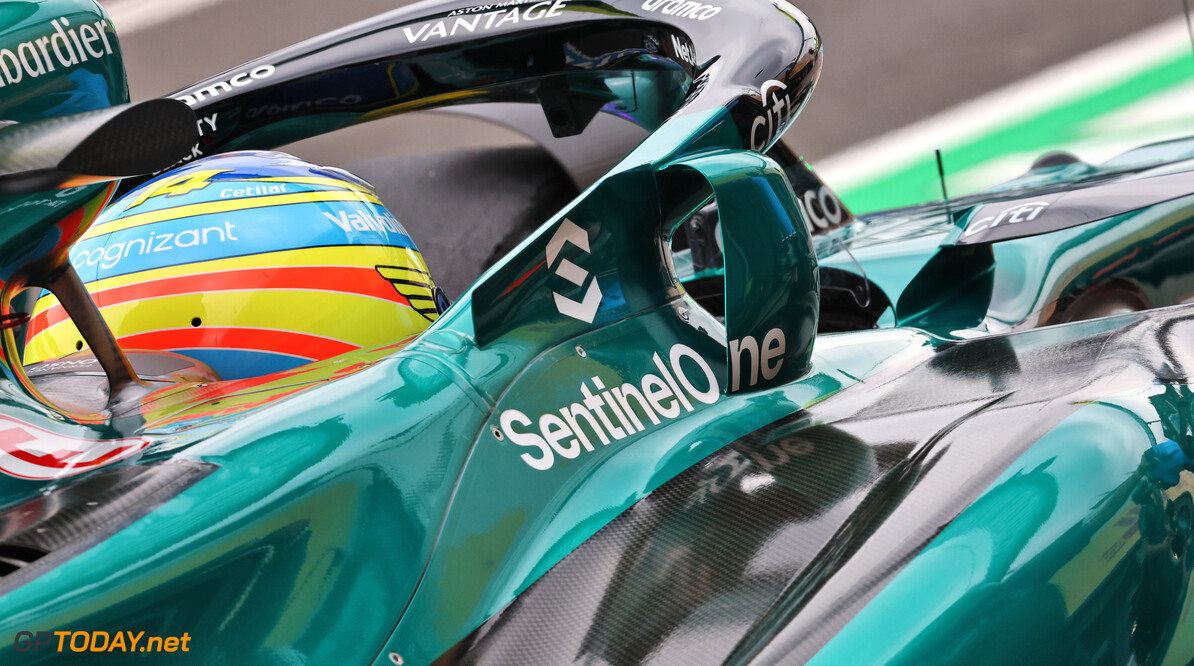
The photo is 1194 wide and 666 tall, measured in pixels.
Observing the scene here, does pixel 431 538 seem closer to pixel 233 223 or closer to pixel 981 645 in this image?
pixel 981 645

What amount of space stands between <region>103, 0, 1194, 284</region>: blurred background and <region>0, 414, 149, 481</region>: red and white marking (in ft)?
15.0

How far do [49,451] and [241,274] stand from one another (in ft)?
1.69

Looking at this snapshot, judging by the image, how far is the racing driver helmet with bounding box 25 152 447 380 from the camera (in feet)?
3.95

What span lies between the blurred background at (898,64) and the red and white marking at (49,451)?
4.56 meters

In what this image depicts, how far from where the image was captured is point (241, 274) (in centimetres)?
122

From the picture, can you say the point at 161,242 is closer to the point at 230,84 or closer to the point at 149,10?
the point at 230,84

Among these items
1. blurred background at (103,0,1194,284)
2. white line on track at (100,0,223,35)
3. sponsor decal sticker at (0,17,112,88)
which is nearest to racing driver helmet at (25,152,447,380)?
sponsor decal sticker at (0,17,112,88)

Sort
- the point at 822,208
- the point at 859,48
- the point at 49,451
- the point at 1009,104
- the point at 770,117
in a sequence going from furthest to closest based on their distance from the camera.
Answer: the point at 859,48 < the point at 1009,104 < the point at 822,208 < the point at 770,117 < the point at 49,451

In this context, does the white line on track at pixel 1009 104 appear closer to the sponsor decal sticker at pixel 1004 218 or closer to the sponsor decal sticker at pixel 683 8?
the sponsor decal sticker at pixel 1004 218

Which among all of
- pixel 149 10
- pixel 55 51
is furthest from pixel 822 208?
pixel 149 10

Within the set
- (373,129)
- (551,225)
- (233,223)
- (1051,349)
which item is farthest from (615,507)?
(373,129)

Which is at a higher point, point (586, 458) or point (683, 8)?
point (683, 8)

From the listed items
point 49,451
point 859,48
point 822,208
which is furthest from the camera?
point 859,48

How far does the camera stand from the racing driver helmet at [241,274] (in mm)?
1204
